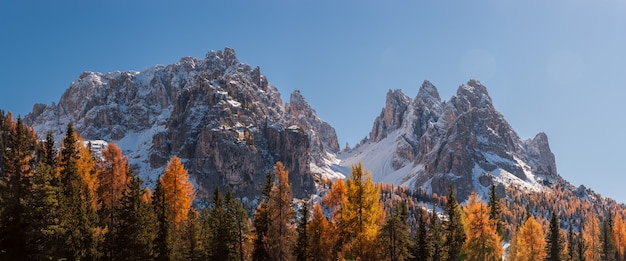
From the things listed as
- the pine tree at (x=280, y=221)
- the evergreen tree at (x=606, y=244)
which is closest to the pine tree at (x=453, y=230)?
the pine tree at (x=280, y=221)

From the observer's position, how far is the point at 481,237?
6219cm

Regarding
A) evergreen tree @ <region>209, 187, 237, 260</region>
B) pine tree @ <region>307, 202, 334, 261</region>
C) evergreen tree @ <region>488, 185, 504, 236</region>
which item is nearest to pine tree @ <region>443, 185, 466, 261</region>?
evergreen tree @ <region>488, 185, 504, 236</region>

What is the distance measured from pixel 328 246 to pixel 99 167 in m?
27.4

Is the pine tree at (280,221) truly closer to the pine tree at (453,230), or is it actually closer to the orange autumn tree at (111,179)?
the orange autumn tree at (111,179)

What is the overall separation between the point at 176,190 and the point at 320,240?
631 inches

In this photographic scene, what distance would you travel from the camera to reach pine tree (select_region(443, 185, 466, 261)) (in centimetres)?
6562

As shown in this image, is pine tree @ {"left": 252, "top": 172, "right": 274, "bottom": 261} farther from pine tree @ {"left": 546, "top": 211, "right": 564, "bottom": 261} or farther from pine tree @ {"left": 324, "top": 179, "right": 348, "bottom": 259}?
pine tree @ {"left": 546, "top": 211, "right": 564, "bottom": 261}

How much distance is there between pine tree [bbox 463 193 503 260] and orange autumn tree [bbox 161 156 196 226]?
33.1m

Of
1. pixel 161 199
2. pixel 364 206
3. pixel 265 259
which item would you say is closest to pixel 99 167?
pixel 161 199

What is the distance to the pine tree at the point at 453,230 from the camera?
65.6 meters

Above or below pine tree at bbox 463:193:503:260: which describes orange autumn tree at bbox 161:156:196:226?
above

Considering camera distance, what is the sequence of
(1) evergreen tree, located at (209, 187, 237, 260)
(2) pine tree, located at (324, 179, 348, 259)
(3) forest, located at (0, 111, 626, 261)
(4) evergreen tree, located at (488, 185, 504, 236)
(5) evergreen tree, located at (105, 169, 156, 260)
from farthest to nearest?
(4) evergreen tree, located at (488, 185, 504, 236), (1) evergreen tree, located at (209, 187, 237, 260), (2) pine tree, located at (324, 179, 348, 259), (5) evergreen tree, located at (105, 169, 156, 260), (3) forest, located at (0, 111, 626, 261)

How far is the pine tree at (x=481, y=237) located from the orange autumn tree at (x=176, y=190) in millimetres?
33120

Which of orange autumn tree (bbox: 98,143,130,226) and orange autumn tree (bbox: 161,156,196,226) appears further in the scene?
orange autumn tree (bbox: 98,143,130,226)
